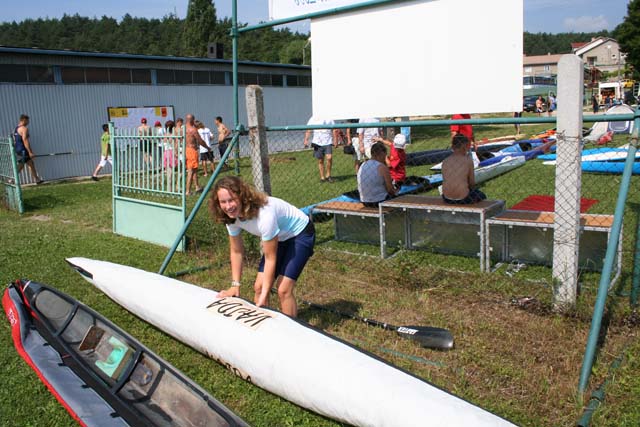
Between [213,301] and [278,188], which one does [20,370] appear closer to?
[213,301]

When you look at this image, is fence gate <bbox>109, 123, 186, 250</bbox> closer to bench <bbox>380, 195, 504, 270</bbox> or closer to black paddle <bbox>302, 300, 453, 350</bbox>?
bench <bbox>380, 195, 504, 270</bbox>

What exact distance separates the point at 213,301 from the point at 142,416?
1269 mm

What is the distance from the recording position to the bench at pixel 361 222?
7113 mm

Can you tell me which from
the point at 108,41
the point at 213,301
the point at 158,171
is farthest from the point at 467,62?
the point at 108,41

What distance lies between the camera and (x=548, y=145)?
14250 millimetres

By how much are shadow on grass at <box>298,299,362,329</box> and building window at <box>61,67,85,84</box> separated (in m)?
15.8

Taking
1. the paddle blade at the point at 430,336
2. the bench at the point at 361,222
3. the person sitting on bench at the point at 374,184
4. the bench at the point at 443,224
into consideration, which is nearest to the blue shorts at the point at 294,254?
the paddle blade at the point at 430,336

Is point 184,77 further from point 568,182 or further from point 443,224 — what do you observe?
point 568,182

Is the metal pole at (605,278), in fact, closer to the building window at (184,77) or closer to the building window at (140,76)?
the building window at (140,76)

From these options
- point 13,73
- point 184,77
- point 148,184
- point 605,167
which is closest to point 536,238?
point 148,184

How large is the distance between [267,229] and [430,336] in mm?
1552

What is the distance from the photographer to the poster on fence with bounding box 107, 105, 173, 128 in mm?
19234

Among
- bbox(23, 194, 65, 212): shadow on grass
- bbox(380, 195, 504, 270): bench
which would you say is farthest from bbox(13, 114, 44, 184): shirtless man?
bbox(380, 195, 504, 270): bench

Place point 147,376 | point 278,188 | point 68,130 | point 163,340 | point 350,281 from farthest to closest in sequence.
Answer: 1. point 68,130
2. point 278,188
3. point 350,281
4. point 163,340
5. point 147,376
